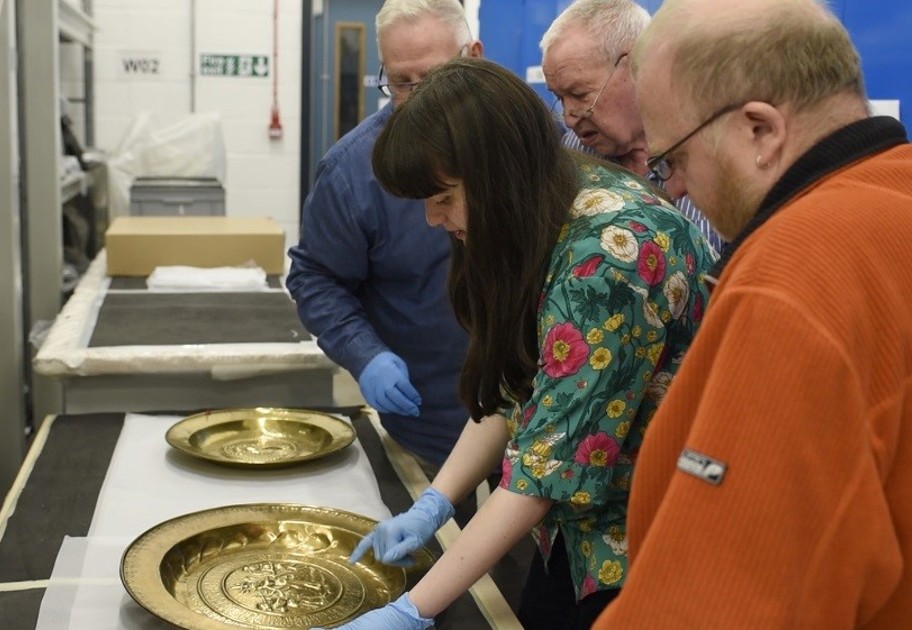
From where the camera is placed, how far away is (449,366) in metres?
1.85

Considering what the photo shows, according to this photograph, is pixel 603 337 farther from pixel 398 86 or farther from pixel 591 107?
pixel 398 86

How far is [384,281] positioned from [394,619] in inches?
35.8

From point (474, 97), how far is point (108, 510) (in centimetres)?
81

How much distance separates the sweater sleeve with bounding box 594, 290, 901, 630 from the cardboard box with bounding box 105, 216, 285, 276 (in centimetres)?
257

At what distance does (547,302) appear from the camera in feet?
3.43

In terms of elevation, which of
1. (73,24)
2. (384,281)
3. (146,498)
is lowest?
(146,498)

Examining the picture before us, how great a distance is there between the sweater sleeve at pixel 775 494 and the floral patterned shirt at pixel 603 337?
32 centimetres

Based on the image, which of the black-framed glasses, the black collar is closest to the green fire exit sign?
the black-framed glasses

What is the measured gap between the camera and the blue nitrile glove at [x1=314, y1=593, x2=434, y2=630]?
104 centimetres

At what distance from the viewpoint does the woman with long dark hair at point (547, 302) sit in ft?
3.32

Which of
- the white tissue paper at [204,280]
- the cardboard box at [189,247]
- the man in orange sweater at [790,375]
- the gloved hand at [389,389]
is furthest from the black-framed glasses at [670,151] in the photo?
the cardboard box at [189,247]

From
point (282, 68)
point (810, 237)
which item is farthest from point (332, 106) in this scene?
point (810, 237)

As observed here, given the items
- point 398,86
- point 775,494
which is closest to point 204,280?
point 398,86

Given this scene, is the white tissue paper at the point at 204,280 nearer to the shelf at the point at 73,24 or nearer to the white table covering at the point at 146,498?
the shelf at the point at 73,24
